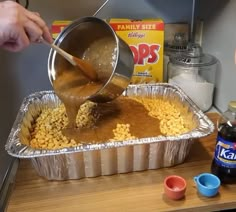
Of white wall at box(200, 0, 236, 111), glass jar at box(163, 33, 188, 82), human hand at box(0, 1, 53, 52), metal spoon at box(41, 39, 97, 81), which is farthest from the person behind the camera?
glass jar at box(163, 33, 188, 82)

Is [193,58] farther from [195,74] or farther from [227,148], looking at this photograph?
[227,148]

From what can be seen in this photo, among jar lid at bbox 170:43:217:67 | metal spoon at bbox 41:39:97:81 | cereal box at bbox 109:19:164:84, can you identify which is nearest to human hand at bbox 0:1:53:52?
metal spoon at bbox 41:39:97:81

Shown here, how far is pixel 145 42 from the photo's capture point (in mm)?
999

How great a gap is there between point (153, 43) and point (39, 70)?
442mm

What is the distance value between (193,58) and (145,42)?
0.17m

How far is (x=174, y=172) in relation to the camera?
75cm

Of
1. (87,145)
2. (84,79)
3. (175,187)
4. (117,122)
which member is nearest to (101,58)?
(84,79)

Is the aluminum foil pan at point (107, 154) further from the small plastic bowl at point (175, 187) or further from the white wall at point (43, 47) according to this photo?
the white wall at point (43, 47)

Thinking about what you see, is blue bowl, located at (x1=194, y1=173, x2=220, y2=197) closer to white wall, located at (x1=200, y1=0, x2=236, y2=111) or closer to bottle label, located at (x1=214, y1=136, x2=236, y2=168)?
bottle label, located at (x1=214, y1=136, x2=236, y2=168)

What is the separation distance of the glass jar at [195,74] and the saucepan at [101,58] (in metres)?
0.23

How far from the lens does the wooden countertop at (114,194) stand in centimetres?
65

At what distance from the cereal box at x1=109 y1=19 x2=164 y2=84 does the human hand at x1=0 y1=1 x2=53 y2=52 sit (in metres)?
0.37

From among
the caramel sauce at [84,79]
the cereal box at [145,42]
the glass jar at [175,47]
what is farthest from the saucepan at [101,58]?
the glass jar at [175,47]

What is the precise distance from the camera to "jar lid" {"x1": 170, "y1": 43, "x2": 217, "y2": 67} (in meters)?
1.00
